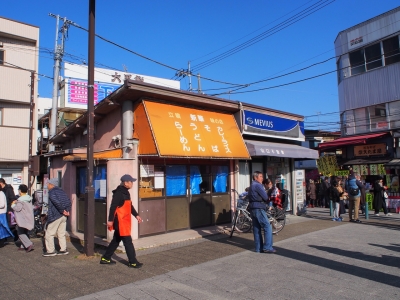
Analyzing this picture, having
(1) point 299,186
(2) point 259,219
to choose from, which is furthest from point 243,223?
(1) point 299,186

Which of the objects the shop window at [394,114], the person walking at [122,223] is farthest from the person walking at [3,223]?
the shop window at [394,114]

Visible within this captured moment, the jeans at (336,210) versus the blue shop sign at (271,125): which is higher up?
the blue shop sign at (271,125)

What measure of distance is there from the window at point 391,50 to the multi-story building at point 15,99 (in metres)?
20.7

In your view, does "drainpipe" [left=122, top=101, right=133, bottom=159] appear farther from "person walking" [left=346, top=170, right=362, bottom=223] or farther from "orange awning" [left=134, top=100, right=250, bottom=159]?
"person walking" [left=346, top=170, right=362, bottom=223]

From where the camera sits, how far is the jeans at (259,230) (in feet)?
24.7

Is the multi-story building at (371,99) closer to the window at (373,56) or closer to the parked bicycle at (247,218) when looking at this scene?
the window at (373,56)

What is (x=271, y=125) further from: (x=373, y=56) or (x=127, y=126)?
(x=373, y=56)

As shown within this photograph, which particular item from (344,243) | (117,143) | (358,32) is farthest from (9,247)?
(358,32)

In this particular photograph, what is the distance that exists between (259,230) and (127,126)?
14.5ft

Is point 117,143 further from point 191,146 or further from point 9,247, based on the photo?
point 9,247

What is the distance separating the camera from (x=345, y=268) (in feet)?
20.4

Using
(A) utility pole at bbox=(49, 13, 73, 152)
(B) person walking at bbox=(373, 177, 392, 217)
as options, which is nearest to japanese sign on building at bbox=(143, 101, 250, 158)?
(A) utility pole at bbox=(49, 13, 73, 152)

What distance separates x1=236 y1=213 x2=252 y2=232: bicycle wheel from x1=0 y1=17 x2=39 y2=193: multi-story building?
13631 millimetres

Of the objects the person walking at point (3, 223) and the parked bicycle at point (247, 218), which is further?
the parked bicycle at point (247, 218)
